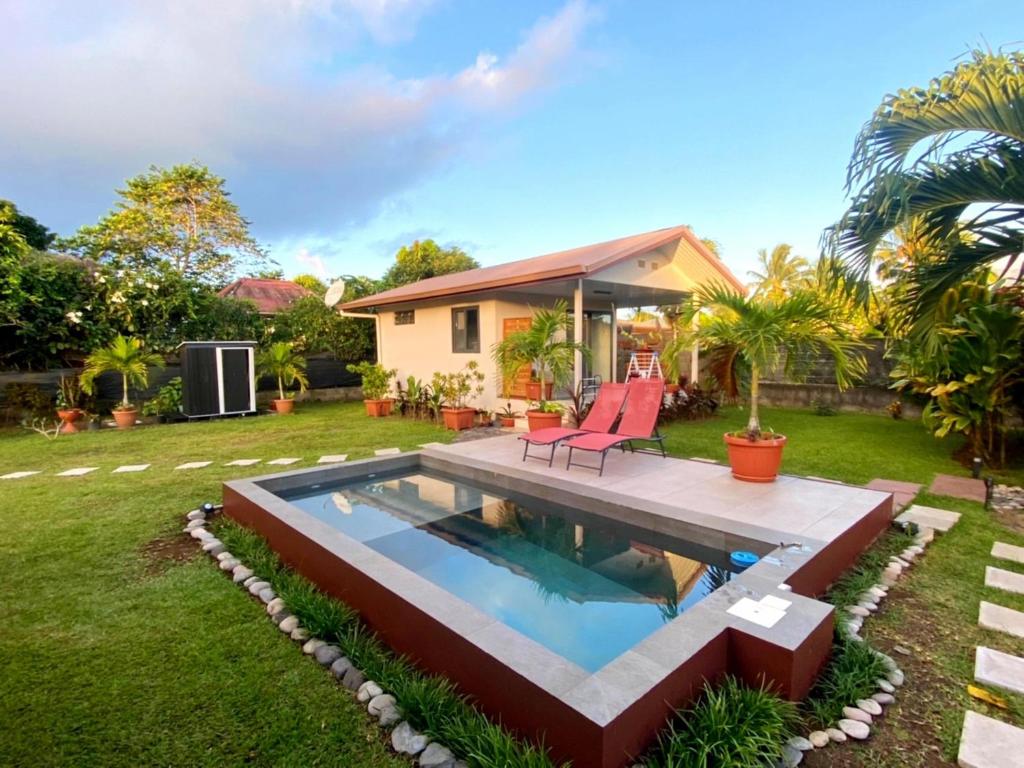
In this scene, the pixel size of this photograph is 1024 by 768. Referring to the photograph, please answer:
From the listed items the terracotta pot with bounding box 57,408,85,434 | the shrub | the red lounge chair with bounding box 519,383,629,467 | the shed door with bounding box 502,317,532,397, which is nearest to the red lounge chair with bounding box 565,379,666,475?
the red lounge chair with bounding box 519,383,629,467

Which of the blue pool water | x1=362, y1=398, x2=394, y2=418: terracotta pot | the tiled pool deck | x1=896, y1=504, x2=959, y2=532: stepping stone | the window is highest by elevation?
the window

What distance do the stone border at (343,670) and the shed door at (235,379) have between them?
8.91 m

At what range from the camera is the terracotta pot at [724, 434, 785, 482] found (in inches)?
210

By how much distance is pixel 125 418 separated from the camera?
1088cm

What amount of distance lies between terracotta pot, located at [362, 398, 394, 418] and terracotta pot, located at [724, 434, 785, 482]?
8.93m

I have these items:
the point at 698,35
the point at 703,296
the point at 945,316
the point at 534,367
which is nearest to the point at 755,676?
the point at 703,296

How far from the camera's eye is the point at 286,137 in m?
15.5

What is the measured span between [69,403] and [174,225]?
43.3 feet

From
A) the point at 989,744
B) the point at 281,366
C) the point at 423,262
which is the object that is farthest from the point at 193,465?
the point at 423,262

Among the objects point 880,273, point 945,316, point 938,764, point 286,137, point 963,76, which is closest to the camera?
point 938,764

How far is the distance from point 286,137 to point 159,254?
966 cm

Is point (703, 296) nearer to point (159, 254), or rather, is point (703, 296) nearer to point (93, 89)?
point (93, 89)

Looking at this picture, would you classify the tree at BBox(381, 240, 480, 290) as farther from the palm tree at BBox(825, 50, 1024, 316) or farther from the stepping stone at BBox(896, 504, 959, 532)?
the stepping stone at BBox(896, 504, 959, 532)

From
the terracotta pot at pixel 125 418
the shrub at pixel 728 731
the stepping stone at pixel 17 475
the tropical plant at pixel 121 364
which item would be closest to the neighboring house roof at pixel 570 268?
the tropical plant at pixel 121 364
